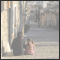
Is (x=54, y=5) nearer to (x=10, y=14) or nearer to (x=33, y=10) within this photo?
(x=10, y=14)

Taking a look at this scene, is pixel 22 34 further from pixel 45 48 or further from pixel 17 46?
pixel 17 46

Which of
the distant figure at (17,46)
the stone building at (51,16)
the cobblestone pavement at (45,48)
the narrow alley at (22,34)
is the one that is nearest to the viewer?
the cobblestone pavement at (45,48)

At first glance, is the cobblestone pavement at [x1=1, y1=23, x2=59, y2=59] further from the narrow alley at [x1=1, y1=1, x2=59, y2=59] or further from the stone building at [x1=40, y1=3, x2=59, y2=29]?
the stone building at [x1=40, y1=3, x2=59, y2=29]

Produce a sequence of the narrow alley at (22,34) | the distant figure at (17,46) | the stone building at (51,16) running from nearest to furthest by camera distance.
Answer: the distant figure at (17,46)
the narrow alley at (22,34)
the stone building at (51,16)

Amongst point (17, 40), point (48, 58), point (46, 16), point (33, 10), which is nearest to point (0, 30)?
point (17, 40)

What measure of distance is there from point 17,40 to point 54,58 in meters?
2.05

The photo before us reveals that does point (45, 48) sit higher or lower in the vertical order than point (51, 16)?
lower

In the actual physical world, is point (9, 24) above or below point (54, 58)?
above

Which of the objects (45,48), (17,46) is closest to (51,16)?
(45,48)

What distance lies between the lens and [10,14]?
11820mm

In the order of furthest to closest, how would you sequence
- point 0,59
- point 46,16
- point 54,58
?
point 46,16 → point 54,58 → point 0,59

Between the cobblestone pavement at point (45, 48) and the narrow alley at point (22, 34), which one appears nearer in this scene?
the cobblestone pavement at point (45, 48)

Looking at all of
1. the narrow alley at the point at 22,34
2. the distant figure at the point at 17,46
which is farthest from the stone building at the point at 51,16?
the distant figure at the point at 17,46

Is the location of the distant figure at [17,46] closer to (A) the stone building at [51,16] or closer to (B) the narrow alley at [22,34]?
(B) the narrow alley at [22,34]
